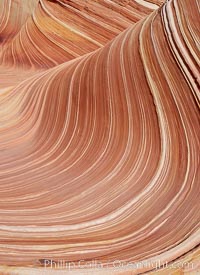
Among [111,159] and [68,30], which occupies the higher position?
[68,30]

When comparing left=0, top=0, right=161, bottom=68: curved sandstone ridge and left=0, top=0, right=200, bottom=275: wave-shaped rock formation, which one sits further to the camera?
left=0, top=0, right=161, bottom=68: curved sandstone ridge

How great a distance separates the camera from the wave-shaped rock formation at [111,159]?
1130 mm

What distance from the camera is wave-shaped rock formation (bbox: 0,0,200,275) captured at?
113cm

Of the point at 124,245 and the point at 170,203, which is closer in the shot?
the point at 124,245

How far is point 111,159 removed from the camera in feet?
5.32

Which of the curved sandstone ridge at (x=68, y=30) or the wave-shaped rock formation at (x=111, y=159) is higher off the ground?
the curved sandstone ridge at (x=68, y=30)

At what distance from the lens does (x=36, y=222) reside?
1246mm

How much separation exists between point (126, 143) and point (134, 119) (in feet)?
0.33

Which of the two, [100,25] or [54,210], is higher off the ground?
[100,25]

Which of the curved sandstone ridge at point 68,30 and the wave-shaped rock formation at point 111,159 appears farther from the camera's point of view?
the curved sandstone ridge at point 68,30

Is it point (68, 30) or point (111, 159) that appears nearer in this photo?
point (111, 159)

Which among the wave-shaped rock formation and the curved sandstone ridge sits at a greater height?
the curved sandstone ridge

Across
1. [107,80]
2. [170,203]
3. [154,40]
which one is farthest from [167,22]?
[170,203]

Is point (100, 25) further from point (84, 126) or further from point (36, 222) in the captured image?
point (36, 222)
